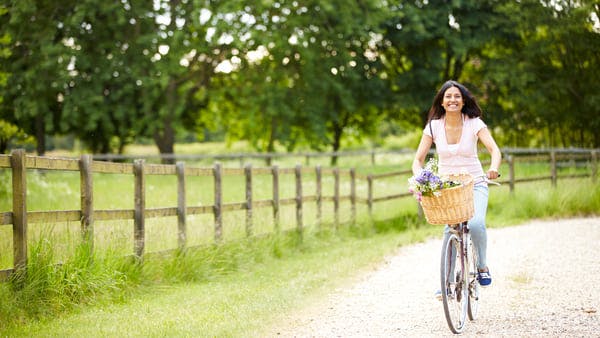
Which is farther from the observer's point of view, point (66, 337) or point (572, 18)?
point (572, 18)

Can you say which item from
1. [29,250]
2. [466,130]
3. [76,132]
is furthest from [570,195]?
[76,132]

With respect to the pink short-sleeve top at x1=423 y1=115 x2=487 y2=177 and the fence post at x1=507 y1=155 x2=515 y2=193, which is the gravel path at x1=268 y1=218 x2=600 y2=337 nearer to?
the pink short-sleeve top at x1=423 y1=115 x2=487 y2=177

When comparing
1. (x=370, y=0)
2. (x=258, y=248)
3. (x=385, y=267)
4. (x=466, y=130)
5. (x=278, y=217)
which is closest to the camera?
(x=466, y=130)

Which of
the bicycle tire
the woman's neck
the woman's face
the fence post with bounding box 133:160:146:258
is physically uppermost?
the woman's face

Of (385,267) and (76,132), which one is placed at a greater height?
(76,132)

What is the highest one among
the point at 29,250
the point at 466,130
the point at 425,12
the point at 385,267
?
the point at 425,12

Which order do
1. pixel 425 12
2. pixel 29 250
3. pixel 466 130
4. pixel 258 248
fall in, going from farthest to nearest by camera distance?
pixel 425 12, pixel 258 248, pixel 29 250, pixel 466 130

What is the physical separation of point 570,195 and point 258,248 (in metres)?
8.81

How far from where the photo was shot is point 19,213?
24.5 ft

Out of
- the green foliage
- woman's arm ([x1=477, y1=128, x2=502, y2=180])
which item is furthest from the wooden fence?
the green foliage

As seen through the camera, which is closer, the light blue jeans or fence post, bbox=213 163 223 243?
the light blue jeans

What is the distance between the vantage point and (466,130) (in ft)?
23.0

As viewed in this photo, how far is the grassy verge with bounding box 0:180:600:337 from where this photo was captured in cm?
698

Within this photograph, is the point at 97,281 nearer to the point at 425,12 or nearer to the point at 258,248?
the point at 258,248
